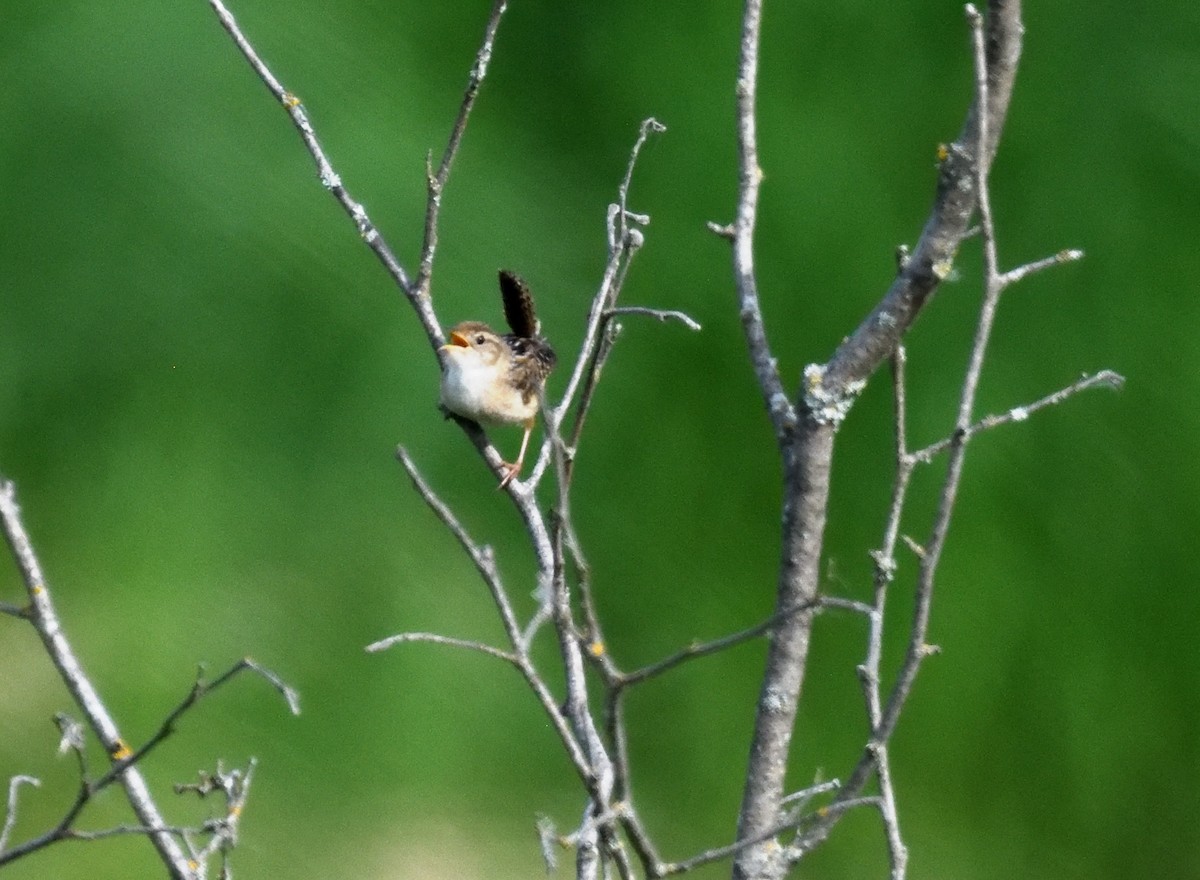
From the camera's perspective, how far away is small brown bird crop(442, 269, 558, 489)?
7.82ft

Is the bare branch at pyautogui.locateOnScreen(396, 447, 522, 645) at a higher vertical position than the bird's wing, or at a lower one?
lower

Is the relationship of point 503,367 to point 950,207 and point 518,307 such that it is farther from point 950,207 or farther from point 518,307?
point 950,207

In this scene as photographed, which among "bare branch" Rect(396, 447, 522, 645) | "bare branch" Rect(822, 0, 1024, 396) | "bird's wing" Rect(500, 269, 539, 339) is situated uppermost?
"bird's wing" Rect(500, 269, 539, 339)

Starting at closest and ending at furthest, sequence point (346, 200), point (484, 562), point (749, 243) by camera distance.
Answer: point (484, 562) < point (749, 243) < point (346, 200)

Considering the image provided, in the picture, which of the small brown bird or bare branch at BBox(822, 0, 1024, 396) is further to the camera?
the small brown bird

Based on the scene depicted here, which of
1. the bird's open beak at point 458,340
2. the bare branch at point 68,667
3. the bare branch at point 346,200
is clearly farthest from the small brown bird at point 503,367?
the bare branch at point 68,667

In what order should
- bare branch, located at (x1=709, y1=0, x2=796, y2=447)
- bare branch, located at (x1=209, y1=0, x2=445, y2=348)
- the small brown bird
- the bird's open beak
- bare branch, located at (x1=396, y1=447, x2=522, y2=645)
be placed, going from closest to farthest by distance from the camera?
bare branch, located at (x1=396, y1=447, x2=522, y2=645)
bare branch, located at (x1=709, y1=0, x2=796, y2=447)
bare branch, located at (x1=209, y1=0, x2=445, y2=348)
the small brown bird
the bird's open beak

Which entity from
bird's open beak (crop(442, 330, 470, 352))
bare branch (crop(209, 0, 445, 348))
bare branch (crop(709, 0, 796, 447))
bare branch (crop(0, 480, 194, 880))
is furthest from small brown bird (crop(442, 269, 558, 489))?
bare branch (crop(0, 480, 194, 880))

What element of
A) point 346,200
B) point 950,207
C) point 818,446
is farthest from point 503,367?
point 950,207

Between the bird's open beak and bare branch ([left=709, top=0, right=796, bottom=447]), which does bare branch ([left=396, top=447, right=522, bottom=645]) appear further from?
the bird's open beak

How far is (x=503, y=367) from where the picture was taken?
2.56 meters

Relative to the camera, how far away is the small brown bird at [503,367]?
238 centimetres

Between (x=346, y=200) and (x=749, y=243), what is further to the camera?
(x=346, y=200)

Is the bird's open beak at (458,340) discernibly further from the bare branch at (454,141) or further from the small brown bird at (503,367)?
the bare branch at (454,141)
